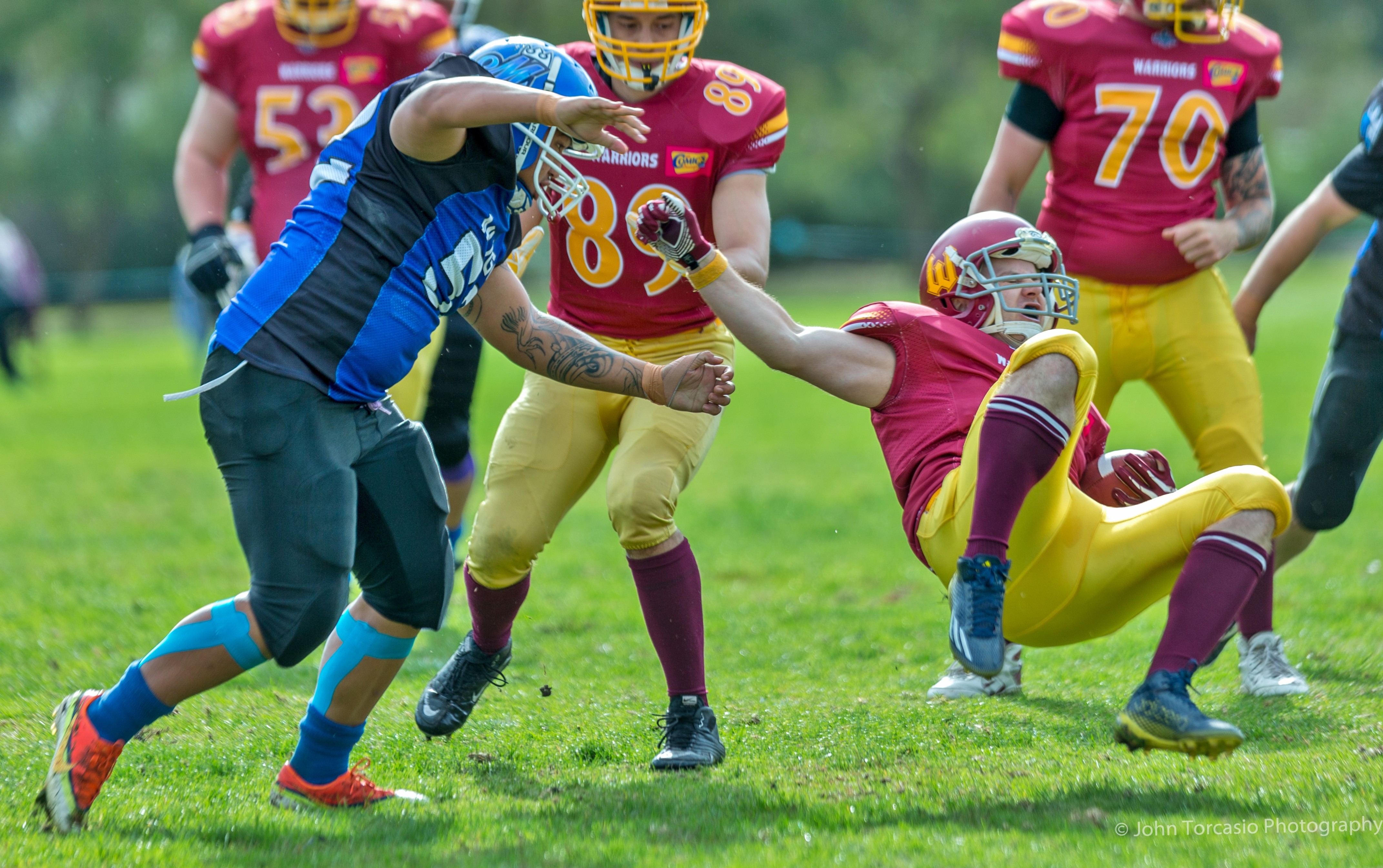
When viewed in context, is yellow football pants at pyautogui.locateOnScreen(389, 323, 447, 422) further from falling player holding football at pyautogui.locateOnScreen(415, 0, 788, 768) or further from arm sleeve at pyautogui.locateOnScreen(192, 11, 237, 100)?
arm sleeve at pyautogui.locateOnScreen(192, 11, 237, 100)

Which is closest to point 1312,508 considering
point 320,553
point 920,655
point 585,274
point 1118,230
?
point 1118,230

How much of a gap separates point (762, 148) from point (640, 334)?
0.70m

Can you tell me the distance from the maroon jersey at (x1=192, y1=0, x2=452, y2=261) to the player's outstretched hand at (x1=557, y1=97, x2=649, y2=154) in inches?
112

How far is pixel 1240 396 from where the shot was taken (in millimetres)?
4914

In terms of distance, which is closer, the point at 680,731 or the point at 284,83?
the point at 680,731

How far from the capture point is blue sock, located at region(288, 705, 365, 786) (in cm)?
375

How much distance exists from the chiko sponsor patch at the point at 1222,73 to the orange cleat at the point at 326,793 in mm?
3601

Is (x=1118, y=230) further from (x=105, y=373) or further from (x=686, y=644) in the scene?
(x=105, y=373)

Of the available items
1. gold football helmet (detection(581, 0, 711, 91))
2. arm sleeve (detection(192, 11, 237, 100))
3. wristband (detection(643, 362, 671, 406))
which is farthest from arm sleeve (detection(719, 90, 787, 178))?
arm sleeve (detection(192, 11, 237, 100))

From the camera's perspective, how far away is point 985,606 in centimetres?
341

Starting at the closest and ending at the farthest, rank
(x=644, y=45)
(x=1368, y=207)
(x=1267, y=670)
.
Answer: (x=644, y=45) → (x=1267, y=670) → (x=1368, y=207)

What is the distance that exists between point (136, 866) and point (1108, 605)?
7.92ft

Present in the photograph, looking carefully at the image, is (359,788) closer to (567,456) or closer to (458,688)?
(458,688)

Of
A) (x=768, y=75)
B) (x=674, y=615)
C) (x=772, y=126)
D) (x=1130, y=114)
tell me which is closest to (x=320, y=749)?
(x=674, y=615)
